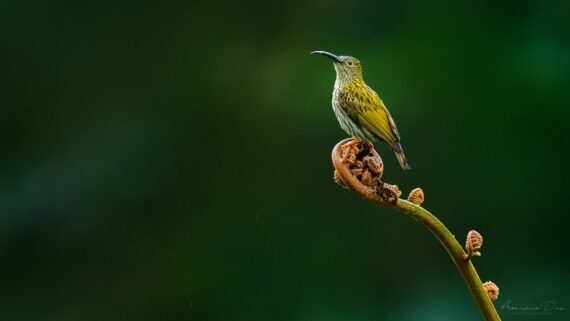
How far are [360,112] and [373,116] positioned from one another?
0.08m

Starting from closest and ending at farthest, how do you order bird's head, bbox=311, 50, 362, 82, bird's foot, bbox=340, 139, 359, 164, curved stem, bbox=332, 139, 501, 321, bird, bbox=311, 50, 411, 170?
curved stem, bbox=332, 139, 501, 321 < bird's foot, bbox=340, 139, 359, 164 < bird, bbox=311, 50, 411, 170 < bird's head, bbox=311, 50, 362, 82

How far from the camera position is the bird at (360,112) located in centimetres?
235

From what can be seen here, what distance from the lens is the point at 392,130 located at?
2393mm

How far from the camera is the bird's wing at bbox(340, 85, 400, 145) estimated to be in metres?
2.35

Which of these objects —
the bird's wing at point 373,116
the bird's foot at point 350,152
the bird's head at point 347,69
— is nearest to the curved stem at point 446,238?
the bird's foot at point 350,152

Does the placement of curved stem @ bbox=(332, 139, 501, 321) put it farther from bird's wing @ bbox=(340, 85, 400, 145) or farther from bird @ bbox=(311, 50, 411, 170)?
bird's wing @ bbox=(340, 85, 400, 145)

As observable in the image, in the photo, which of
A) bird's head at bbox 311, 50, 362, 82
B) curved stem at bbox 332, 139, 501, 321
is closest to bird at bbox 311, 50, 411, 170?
bird's head at bbox 311, 50, 362, 82

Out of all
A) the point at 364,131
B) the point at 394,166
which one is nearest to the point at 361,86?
the point at 364,131

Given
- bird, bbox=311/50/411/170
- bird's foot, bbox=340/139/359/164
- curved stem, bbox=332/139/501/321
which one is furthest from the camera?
bird, bbox=311/50/411/170

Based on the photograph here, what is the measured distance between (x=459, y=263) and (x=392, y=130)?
1500mm

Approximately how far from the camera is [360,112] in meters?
2.53

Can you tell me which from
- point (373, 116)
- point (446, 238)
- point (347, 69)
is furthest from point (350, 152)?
point (347, 69)

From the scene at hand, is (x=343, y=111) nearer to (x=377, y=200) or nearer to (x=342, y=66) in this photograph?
(x=342, y=66)

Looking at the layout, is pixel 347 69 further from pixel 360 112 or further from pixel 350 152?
pixel 350 152
